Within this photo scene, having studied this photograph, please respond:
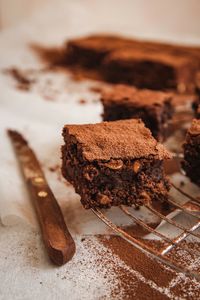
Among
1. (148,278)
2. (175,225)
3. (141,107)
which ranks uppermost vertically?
(141,107)

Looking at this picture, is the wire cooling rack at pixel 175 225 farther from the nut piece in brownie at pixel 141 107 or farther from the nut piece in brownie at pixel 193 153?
the nut piece in brownie at pixel 141 107

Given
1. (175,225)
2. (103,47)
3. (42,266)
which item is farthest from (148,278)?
(103,47)

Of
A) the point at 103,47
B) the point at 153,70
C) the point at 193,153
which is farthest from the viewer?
the point at 103,47

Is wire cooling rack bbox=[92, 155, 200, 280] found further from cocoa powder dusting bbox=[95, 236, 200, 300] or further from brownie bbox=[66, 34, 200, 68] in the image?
brownie bbox=[66, 34, 200, 68]

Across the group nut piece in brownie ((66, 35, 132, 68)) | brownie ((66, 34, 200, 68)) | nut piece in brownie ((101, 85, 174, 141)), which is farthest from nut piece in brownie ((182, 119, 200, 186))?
nut piece in brownie ((66, 35, 132, 68))

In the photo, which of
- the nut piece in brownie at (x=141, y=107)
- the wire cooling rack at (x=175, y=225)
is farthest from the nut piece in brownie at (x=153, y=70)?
the wire cooling rack at (x=175, y=225)

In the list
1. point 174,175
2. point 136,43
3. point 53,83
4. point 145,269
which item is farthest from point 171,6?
point 145,269

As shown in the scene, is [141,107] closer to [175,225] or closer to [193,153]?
[193,153]
